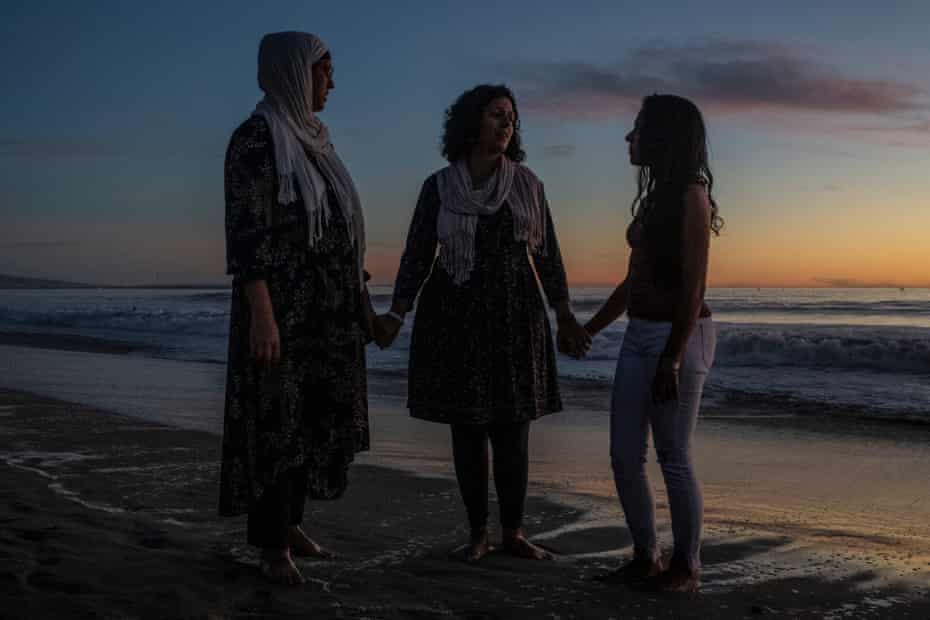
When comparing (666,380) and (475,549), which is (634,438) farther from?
(475,549)

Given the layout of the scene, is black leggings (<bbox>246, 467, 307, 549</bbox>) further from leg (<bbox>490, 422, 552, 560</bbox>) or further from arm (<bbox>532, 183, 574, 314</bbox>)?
arm (<bbox>532, 183, 574, 314</bbox>)

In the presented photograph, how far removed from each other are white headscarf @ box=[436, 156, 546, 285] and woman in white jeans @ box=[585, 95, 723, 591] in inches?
22.9

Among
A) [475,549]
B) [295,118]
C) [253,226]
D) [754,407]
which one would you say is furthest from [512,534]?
[754,407]

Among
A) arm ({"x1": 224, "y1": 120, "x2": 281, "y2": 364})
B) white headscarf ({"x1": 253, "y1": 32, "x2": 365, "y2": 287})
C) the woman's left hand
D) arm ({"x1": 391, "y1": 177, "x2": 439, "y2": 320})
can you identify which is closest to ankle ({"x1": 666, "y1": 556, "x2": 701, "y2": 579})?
the woman's left hand

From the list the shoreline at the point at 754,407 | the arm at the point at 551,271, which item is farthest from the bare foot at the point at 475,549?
the shoreline at the point at 754,407

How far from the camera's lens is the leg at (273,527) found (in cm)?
348

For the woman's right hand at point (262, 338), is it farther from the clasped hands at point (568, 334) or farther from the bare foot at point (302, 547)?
the bare foot at point (302, 547)

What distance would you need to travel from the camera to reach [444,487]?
5.61 meters

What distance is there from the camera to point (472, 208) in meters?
4.04

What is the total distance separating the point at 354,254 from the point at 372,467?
292 centimetres

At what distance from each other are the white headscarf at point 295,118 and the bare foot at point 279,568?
3.69 feet

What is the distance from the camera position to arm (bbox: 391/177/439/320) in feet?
13.7

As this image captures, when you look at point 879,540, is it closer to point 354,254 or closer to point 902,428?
point 354,254

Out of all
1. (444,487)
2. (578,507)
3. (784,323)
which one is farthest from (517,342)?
(784,323)
